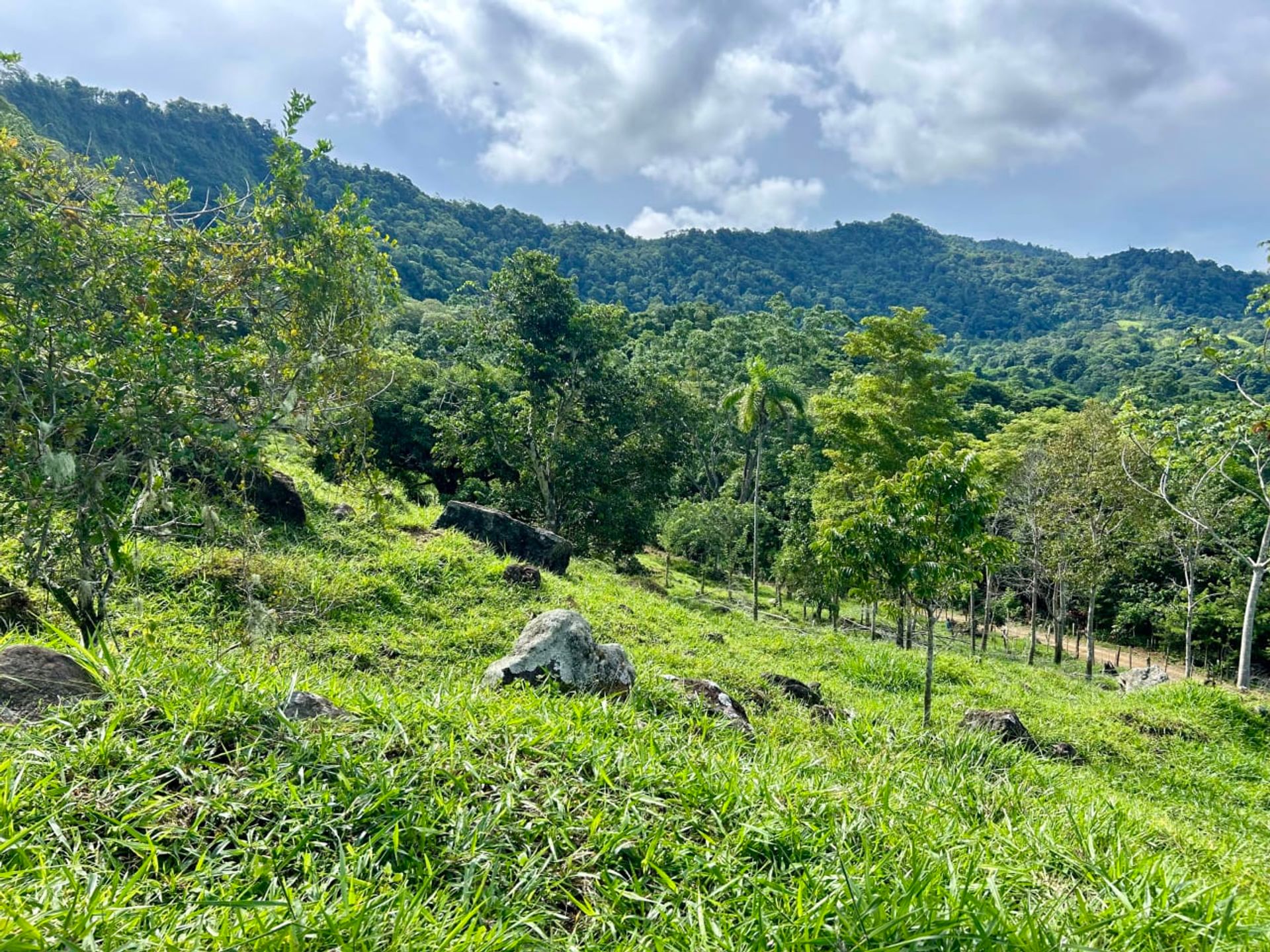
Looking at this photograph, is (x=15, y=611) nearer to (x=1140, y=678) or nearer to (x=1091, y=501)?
(x=1140, y=678)

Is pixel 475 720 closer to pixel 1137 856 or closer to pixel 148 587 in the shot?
pixel 1137 856

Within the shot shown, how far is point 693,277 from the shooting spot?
13975 cm

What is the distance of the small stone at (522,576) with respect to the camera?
32.3ft

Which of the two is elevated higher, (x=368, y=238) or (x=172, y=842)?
(x=368, y=238)

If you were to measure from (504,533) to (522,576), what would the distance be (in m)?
2.56

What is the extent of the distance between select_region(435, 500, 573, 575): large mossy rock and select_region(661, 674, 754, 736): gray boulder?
6.05 m

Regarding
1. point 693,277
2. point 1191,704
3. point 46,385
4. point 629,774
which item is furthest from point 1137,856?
point 693,277

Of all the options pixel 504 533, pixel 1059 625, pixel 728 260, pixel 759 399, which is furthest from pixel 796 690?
pixel 728 260

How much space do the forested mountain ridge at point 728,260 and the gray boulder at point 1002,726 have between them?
77.0m

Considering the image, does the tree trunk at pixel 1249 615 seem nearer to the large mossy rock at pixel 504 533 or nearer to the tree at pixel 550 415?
the tree at pixel 550 415

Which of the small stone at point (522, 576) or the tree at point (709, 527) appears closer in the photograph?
the small stone at point (522, 576)

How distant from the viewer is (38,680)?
9.20 feet

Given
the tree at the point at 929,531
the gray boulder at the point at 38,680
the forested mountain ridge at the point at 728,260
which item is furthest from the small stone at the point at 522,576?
the forested mountain ridge at the point at 728,260

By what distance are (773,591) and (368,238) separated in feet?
99.0
